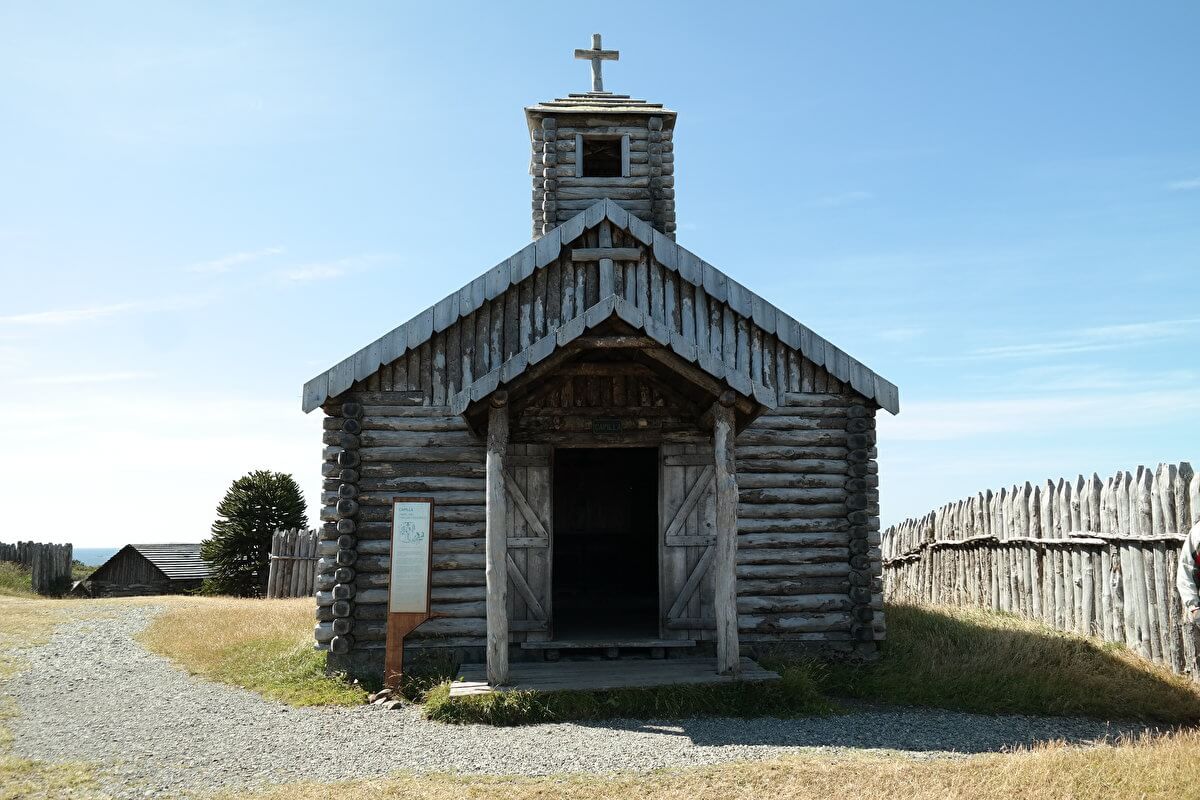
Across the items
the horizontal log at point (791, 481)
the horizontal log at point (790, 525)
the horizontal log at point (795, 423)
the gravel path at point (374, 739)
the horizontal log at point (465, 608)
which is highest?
the horizontal log at point (795, 423)

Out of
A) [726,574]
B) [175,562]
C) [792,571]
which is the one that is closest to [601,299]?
[726,574]

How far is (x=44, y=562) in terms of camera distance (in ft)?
93.2

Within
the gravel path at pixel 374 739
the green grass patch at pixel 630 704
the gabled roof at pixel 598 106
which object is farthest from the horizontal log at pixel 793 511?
the gabled roof at pixel 598 106

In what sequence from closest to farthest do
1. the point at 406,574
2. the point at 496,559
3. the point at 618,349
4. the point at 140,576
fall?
the point at 496,559 → the point at 618,349 → the point at 406,574 → the point at 140,576

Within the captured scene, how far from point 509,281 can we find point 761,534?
4.92m

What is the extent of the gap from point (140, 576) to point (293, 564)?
410 inches

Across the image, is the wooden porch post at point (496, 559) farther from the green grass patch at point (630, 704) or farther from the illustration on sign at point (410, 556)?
the illustration on sign at point (410, 556)

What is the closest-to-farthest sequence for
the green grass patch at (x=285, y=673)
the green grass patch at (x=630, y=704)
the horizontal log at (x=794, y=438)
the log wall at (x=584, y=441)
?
the green grass patch at (x=630, y=704) → the green grass patch at (x=285, y=673) → the log wall at (x=584, y=441) → the horizontal log at (x=794, y=438)

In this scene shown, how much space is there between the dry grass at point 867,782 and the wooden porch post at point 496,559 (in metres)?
2.41

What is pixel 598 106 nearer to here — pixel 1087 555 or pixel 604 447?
pixel 604 447

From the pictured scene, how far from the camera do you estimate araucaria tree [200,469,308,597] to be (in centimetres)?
2384

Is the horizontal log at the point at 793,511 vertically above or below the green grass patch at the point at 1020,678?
above

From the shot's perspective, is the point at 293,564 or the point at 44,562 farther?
the point at 44,562

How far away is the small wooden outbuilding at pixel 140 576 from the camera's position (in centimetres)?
2880
